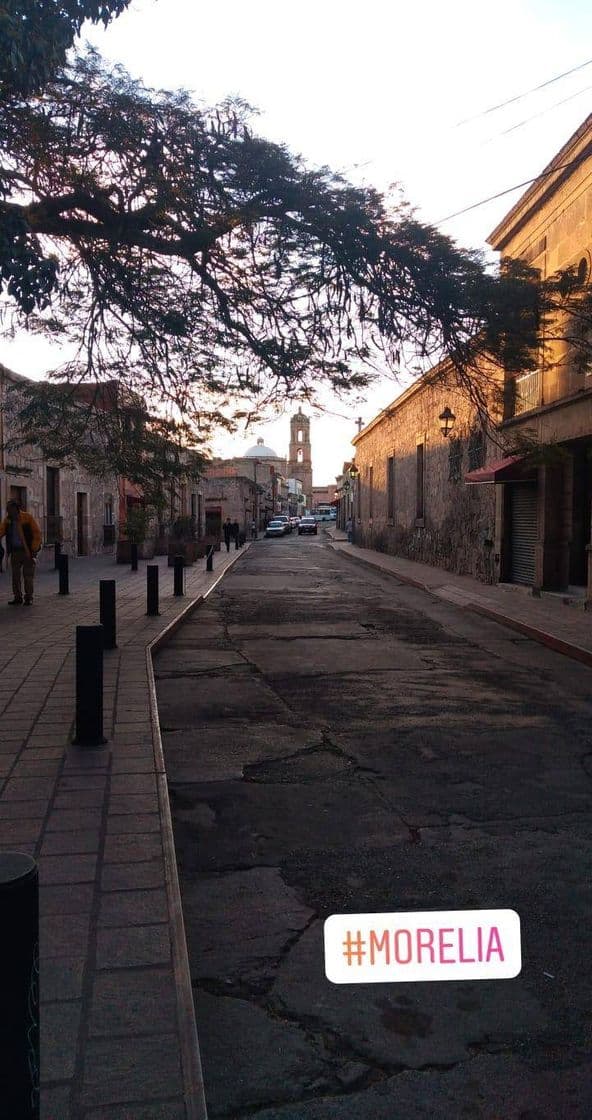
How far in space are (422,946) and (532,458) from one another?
26.9ft

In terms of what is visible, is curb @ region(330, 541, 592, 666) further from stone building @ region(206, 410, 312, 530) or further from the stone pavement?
stone building @ region(206, 410, 312, 530)

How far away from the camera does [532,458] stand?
10281 mm

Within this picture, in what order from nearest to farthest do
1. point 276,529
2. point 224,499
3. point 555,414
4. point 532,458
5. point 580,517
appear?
point 532,458, point 555,414, point 580,517, point 276,529, point 224,499

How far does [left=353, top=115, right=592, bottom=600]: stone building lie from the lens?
42.1 feet

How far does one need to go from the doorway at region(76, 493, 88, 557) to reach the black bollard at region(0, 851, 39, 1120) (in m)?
28.0

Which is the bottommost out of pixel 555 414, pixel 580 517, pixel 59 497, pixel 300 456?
pixel 580 517

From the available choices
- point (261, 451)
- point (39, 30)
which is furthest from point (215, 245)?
point (261, 451)

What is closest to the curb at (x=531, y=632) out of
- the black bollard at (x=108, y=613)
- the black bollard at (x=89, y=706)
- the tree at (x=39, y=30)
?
the black bollard at (x=108, y=613)

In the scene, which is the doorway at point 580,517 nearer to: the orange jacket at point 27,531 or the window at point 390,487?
the orange jacket at point 27,531

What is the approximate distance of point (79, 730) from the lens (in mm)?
5016

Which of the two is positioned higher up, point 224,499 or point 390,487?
point 224,499

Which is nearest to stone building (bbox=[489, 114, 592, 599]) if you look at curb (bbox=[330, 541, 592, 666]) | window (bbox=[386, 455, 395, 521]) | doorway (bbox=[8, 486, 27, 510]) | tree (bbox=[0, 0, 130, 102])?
curb (bbox=[330, 541, 592, 666])

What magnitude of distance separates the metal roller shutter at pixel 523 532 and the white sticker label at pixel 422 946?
1350cm

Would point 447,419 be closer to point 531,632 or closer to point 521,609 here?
point 521,609
